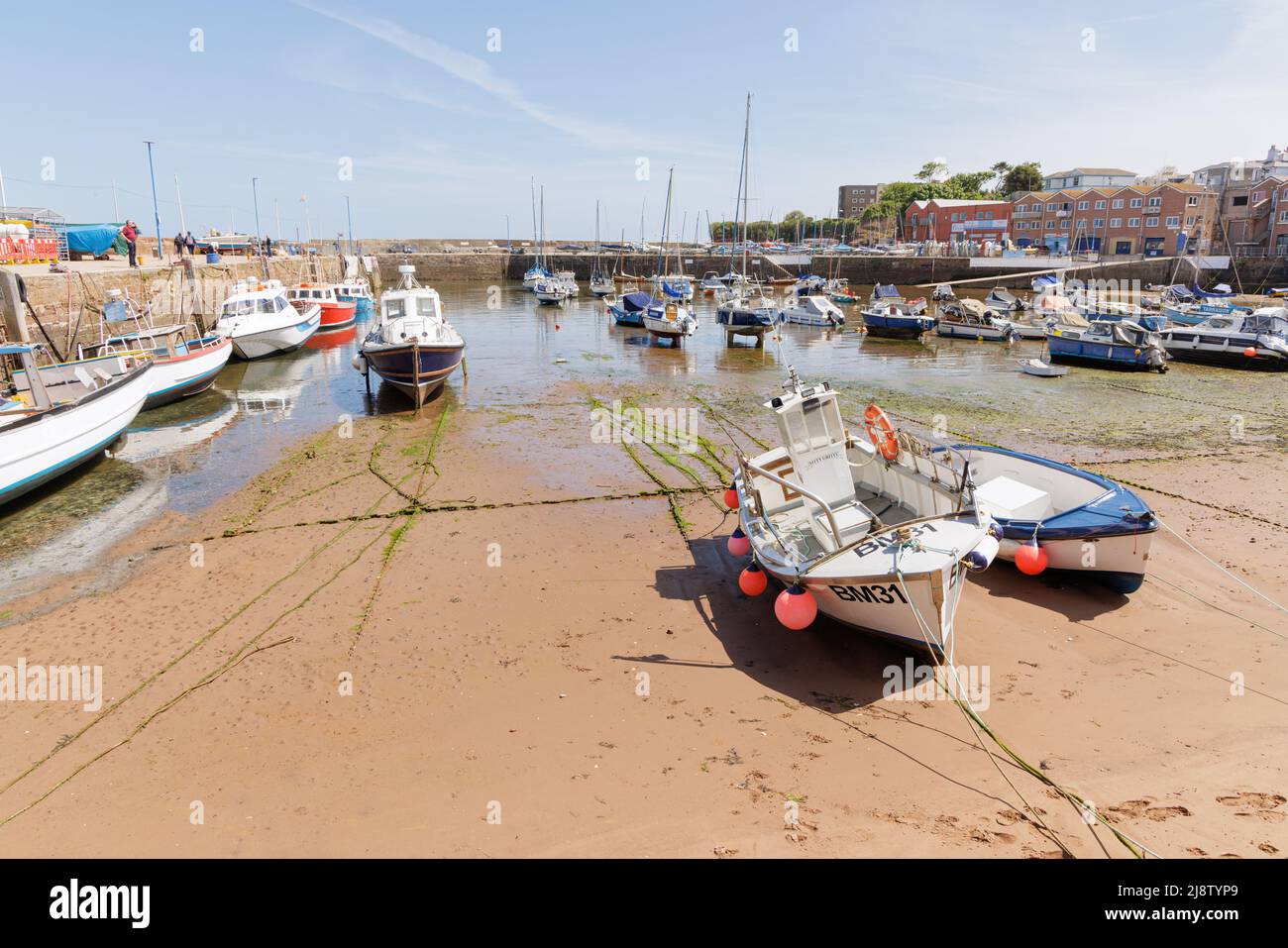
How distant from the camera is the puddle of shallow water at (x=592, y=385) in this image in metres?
12.7

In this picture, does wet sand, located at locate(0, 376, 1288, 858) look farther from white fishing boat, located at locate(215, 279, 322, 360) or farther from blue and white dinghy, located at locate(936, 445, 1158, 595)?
white fishing boat, located at locate(215, 279, 322, 360)

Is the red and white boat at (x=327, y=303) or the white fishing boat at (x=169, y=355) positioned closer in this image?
the white fishing boat at (x=169, y=355)

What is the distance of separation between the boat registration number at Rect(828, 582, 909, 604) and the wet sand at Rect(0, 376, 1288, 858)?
0.78 m

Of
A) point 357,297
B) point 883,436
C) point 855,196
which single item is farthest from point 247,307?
point 855,196

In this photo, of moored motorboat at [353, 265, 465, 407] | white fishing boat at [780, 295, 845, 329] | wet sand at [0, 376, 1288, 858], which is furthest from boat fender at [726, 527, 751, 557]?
white fishing boat at [780, 295, 845, 329]

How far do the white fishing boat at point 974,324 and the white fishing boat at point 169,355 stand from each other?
31668 mm

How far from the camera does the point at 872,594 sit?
277 inches

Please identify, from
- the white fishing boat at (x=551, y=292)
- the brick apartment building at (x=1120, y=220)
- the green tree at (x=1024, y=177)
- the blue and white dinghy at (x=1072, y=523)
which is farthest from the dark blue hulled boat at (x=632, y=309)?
the green tree at (x=1024, y=177)

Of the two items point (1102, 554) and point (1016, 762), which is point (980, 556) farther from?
point (1102, 554)

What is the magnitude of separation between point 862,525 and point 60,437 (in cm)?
1345

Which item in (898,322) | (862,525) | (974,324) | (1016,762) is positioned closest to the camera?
(1016,762)

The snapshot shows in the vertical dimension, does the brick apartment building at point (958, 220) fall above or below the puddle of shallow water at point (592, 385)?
above

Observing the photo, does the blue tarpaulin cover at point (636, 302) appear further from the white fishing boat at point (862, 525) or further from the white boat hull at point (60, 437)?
the white fishing boat at point (862, 525)

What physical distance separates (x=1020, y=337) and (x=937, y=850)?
3574 cm
